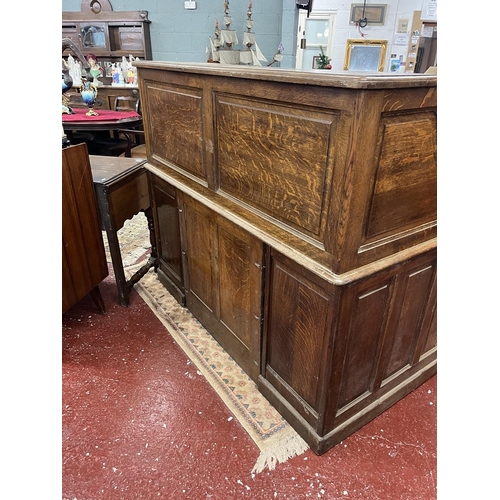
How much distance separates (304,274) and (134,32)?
17.2ft

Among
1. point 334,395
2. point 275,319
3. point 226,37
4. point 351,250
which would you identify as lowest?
point 334,395

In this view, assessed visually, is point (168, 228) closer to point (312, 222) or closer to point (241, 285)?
point (241, 285)

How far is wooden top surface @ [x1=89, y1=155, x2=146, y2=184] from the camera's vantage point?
2013 mm

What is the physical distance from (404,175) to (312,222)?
0.31 meters

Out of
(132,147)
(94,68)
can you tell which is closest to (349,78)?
(132,147)

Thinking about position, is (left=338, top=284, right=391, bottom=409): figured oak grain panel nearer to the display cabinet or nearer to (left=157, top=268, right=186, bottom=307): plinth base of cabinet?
(left=157, top=268, right=186, bottom=307): plinth base of cabinet

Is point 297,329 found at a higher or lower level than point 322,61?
lower

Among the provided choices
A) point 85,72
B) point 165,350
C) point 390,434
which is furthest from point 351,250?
point 85,72

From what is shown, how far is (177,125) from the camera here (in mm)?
1778

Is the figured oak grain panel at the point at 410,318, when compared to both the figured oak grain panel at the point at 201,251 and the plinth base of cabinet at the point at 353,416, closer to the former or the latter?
the plinth base of cabinet at the point at 353,416

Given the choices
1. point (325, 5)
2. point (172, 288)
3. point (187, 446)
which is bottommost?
point (187, 446)

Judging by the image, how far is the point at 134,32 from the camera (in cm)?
504

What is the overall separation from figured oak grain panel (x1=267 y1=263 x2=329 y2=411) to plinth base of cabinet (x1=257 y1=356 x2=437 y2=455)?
12 centimetres

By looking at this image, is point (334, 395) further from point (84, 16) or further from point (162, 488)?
point (84, 16)
